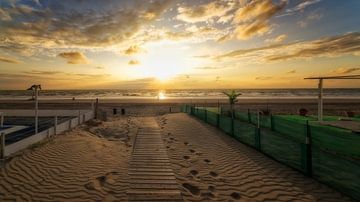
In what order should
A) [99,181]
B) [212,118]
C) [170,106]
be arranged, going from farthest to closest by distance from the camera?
[170,106]
[212,118]
[99,181]

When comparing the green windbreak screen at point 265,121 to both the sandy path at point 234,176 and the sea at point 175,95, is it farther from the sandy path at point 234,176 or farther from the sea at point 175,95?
the sea at point 175,95

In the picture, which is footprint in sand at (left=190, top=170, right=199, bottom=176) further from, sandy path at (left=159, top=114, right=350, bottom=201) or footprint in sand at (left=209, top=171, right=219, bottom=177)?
footprint in sand at (left=209, top=171, right=219, bottom=177)

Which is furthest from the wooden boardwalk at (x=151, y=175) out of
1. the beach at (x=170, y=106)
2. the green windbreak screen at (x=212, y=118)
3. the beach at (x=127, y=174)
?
the beach at (x=170, y=106)

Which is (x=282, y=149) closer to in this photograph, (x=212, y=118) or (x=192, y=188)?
(x=192, y=188)

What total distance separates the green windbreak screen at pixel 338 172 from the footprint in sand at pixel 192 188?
4.24 metres

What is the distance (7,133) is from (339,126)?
21.8 m

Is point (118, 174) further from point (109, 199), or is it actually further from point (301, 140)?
point (301, 140)

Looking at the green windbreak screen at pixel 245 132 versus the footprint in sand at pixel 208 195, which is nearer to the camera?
the footprint in sand at pixel 208 195

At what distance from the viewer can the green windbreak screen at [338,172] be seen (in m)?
7.64

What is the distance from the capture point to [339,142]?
1148 centimetres

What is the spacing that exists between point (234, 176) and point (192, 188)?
209cm

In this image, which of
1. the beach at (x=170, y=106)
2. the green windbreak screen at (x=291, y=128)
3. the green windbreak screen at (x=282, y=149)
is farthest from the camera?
the beach at (x=170, y=106)

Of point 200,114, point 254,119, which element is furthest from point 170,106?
point 254,119

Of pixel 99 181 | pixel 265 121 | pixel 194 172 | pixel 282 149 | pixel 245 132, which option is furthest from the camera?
pixel 265 121
